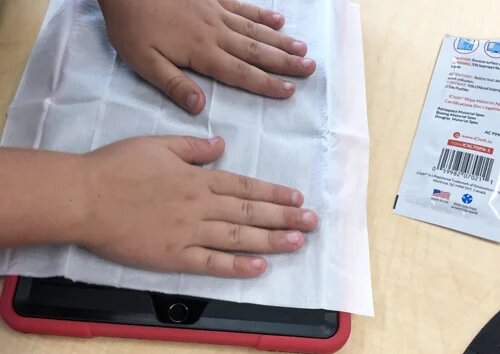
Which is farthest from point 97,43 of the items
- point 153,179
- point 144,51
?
point 153,179

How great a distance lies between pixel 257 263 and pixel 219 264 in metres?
0.03

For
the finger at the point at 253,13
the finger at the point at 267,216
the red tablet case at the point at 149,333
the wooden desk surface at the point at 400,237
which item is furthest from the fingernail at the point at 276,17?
the red tablet case at the point at 149,333

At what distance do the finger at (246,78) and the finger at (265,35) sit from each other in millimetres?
43

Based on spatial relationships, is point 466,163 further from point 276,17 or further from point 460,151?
point 276,17

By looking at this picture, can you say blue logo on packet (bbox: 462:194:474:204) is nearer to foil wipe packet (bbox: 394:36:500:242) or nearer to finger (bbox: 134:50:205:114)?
foil wipe packet (bbox: 394:36:500:242)

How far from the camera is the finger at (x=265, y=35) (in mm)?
596

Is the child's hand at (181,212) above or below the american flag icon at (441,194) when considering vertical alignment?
below

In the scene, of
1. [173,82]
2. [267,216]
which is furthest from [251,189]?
[173,82]

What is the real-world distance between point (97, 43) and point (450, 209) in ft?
1.27

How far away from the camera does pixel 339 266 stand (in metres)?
0.51

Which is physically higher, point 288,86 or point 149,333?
point 288,86

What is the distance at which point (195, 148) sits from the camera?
1.71 ft

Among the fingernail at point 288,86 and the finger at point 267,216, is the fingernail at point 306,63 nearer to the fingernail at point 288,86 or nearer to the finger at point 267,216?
the fingernail at point 288,86

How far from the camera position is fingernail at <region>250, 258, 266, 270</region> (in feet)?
1.60
